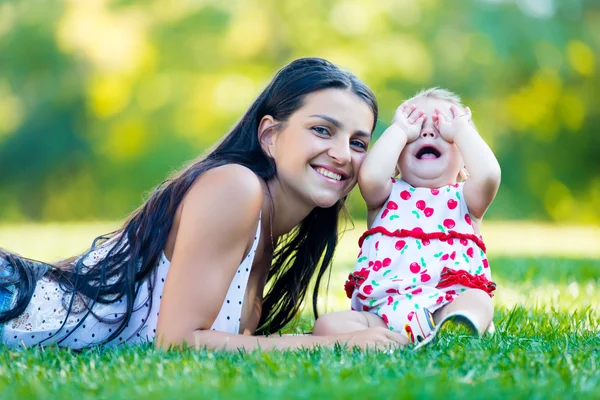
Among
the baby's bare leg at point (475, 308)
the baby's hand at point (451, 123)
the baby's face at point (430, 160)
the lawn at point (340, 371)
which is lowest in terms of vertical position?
the lawn at point (340, 371)

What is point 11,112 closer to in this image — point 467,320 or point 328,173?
point 328,173

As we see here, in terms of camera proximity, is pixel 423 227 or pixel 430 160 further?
pixel 430 160

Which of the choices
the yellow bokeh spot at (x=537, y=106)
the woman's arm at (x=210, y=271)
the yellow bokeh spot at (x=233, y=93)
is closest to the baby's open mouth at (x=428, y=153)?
the woman's arm at (x=210, y=271)

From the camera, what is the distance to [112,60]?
65.1 feet

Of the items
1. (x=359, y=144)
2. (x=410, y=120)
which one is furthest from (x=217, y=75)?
(x=359, y=144)

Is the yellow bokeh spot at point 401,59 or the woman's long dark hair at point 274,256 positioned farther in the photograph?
the yellow bokeh spot at point 401,59

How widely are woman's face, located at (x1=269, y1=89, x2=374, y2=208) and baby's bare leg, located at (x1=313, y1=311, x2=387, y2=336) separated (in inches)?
17.7

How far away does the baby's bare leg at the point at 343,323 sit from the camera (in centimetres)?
313

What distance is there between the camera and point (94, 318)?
3195 mm

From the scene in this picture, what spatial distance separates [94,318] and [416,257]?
130 cm

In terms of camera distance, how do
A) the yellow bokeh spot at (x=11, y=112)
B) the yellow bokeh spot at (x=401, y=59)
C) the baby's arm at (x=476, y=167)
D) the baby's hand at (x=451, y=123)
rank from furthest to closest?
the yellow bokeh spot at (x=11, y=112) → the yellow bokeh spot at (x=401, y=59) → the baby's hand at (x=451, y=123) → the baby's arm at (x=476, y=167)

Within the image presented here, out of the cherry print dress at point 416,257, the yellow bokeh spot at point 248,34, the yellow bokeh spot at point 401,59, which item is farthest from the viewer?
the yellow bokeh spot at point 248,34

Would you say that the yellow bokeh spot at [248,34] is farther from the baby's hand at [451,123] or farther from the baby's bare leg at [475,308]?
the baby's bare leg at [475,308]

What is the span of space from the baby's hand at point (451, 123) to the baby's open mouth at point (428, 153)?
8 cm
